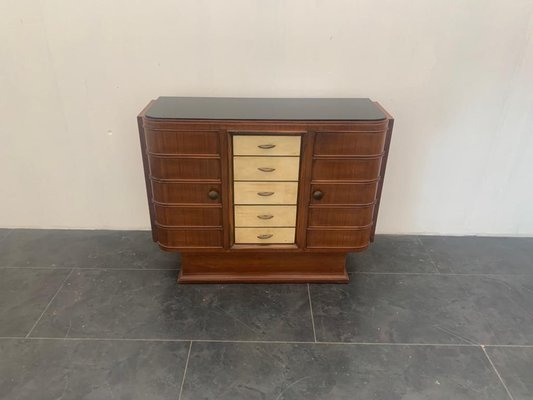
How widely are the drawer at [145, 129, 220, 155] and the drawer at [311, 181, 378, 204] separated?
0.46m

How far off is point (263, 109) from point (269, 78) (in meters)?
0.29

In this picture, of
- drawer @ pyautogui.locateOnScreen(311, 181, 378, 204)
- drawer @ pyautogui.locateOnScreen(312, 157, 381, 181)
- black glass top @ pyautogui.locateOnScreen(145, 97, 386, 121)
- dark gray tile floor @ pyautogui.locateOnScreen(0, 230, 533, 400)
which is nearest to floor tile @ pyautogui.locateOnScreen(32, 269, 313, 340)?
dark gray tile floor @ pyautogui.locateOnScreen(0, 230, 533, 400)

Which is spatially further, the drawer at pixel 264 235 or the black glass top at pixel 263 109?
the drawer at pixel 264 235

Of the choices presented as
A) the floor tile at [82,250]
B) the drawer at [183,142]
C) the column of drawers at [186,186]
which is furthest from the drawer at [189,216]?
the floor tile at [82,250]

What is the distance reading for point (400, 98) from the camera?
73.7 inches

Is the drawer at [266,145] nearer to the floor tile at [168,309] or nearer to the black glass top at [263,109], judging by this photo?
the black glass top at [263,109]

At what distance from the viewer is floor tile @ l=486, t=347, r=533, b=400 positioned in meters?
1.33

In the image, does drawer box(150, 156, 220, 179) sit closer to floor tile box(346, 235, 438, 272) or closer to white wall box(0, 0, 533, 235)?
white wall box(0, 0, 533, 235)

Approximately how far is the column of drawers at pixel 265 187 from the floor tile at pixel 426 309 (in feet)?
1.22

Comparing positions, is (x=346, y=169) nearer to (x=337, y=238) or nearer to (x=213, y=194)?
(x=337, y=238)

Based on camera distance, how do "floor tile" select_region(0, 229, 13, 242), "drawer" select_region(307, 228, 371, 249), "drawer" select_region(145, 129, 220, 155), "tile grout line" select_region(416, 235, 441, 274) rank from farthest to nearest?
Answer: "floor tile" select_region(0, 229, 13, 242) < "tile grout line" select_region(416, 235, 441, 274) < "drawer" select_region(307, 228, 371, 249) < "drawer" select_region(145, 129, 220, 155)

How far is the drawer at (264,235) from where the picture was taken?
1715 millimetres

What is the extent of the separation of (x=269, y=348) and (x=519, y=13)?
6.06ft

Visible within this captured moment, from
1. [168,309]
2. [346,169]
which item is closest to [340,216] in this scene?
[346,169]
